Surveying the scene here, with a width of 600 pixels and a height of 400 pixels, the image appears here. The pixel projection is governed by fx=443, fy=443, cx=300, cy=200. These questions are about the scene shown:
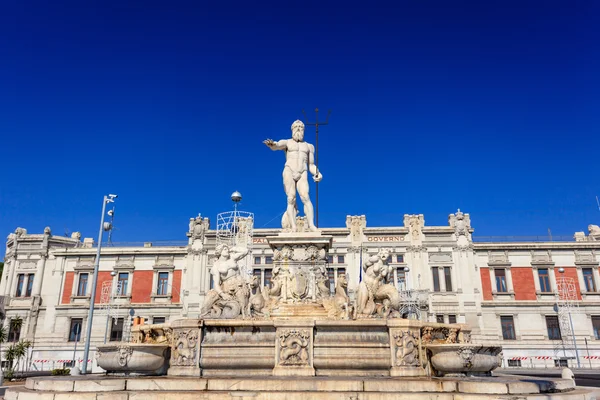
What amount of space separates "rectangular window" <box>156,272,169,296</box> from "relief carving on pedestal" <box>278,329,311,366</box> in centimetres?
3288

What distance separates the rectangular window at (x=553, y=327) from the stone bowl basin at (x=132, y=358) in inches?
1431

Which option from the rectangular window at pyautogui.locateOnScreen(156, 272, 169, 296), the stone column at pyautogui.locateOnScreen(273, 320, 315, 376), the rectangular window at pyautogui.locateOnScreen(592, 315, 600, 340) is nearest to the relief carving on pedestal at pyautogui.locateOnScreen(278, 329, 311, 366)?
the stone column at pyautogui.locateOnScreen(273, 320, 315, 376)

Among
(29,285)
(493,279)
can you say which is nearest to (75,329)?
(29,285)

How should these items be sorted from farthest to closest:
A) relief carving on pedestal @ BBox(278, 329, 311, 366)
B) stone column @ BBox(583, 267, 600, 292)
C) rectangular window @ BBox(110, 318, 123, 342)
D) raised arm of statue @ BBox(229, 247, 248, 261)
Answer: rectangular window @ BBox(110, 318, 123, 342)
stone column @ BBox(583, 267, 600, 292)
raised arm of statue @ BBox(229, 247, 248, 261)
relief carving on pedestal @ BBox(278, 329, 311, 366)

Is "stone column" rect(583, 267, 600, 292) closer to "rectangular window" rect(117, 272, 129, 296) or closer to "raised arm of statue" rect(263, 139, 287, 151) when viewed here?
"raised arm of statue" rect(263, 139, 287, 151)

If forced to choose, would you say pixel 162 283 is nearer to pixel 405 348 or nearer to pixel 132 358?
pixel 132 358

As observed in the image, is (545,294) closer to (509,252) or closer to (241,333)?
(509,252)

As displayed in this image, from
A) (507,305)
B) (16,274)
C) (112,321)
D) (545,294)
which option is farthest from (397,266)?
(16,274)

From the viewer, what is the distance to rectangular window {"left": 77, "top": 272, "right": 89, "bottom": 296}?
40.0 m

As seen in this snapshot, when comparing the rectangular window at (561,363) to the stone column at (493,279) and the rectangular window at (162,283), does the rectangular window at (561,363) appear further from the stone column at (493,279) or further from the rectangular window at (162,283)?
the rectangular window at (162,283)

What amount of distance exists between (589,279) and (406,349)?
119 ft

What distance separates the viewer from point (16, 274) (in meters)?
40.4

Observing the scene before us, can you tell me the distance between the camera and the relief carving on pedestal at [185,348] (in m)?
9.35

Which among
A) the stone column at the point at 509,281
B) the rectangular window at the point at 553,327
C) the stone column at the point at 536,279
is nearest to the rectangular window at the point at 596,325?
the rectangular window at the point at 553,327
